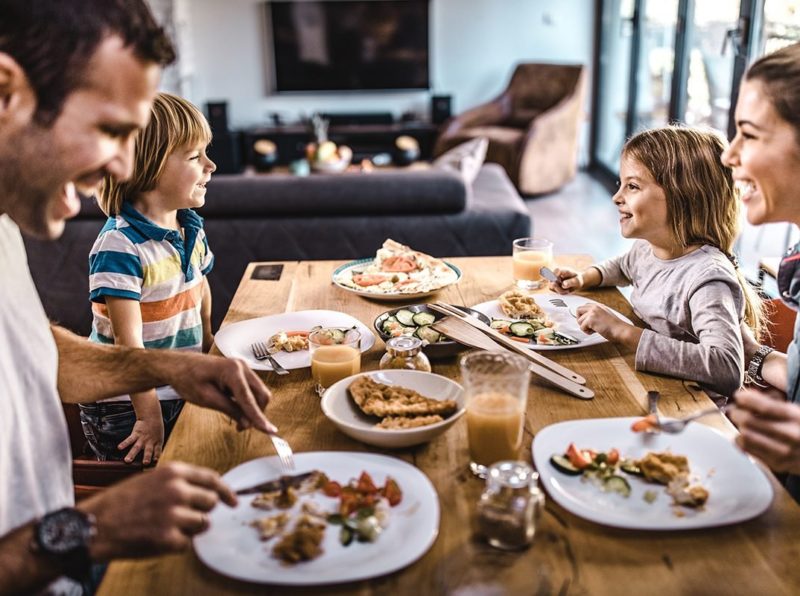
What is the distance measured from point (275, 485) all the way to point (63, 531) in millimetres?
296

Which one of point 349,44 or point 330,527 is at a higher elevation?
point 349,44

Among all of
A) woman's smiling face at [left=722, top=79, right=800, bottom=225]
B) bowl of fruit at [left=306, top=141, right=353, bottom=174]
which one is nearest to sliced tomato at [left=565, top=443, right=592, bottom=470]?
woman's smiling face at [left=722, top=79, right=800, bottom=225]

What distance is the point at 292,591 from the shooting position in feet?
3.16

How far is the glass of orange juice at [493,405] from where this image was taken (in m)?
1.21

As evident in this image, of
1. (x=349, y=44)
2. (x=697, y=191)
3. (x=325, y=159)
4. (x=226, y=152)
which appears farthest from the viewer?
(x=349, y=44)

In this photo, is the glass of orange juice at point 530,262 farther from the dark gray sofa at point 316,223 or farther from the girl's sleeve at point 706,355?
the dark gray sofa at point 316,223

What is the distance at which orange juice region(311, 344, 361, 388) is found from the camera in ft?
4.90

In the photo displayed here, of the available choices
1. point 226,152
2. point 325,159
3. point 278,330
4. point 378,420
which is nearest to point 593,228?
point 325,159

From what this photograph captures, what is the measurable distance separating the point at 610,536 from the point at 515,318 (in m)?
0.86

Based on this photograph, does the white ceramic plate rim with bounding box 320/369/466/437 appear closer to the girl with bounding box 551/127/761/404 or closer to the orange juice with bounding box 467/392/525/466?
the orange juice with bounding box 467/392/525/466

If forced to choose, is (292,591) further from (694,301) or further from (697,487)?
(694,301)

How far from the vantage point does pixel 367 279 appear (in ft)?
7.05

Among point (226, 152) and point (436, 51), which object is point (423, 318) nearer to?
point (226, 152)

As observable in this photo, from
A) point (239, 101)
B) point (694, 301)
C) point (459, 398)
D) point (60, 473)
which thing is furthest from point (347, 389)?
point (239, 101)
